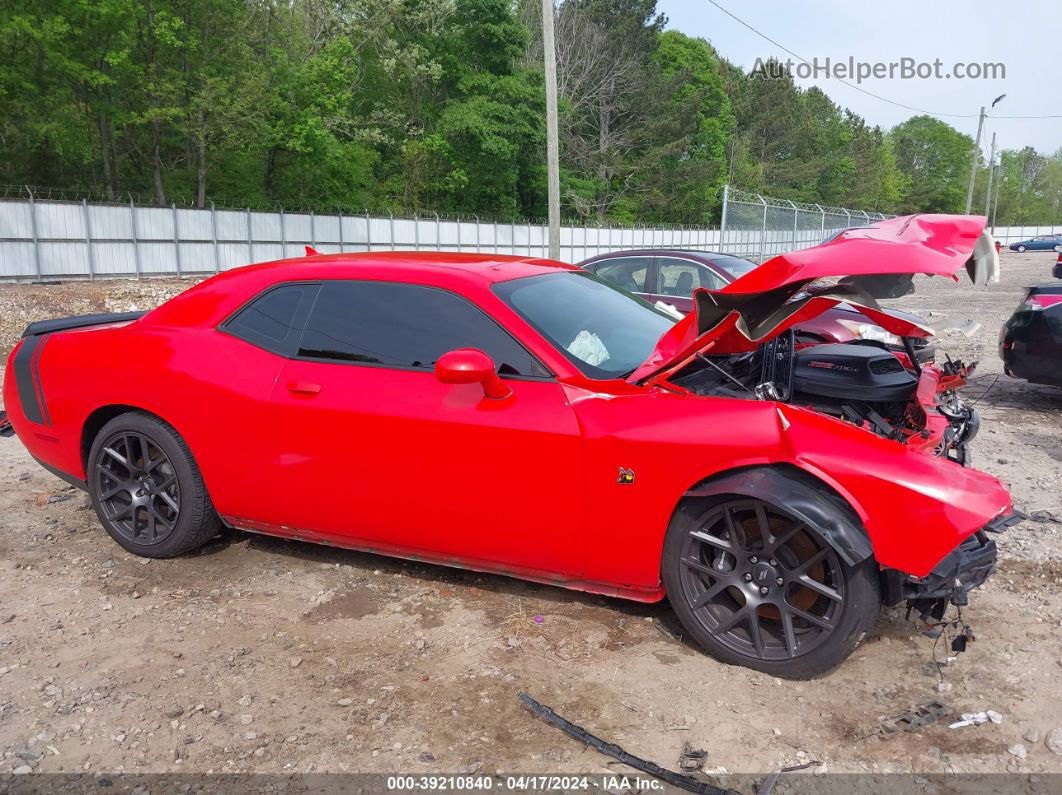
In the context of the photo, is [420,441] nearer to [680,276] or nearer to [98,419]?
[98,419]

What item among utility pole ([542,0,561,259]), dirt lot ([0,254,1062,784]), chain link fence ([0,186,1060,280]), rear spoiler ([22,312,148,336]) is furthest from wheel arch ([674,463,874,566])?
chain link fence ([0,186,1060,280])

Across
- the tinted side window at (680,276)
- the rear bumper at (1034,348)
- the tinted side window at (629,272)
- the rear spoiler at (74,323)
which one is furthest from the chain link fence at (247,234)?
the rear spoiler at (74,323)

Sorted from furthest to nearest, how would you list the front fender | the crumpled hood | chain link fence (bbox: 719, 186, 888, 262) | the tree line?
1. chain link fence (bbox: 719, 186, 888, 262)
2. the tree line
3. the crumpled hood
4. the front fender

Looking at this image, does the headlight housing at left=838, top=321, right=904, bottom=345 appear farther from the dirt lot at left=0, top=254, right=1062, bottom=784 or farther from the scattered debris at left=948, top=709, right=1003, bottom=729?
the scattered debris at left=948, top=709, right=1003, bottom=729

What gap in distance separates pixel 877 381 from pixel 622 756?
1924 mm

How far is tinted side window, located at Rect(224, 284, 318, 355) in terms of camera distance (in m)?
3.86

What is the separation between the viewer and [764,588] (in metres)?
2.99

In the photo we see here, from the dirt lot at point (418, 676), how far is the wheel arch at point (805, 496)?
61 centimetres

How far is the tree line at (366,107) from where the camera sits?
86.9ft

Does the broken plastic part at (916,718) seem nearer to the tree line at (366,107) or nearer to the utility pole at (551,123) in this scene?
the utility pole at (551,123)

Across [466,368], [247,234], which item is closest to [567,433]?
[466,368]

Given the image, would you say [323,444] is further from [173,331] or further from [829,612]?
[829,612]

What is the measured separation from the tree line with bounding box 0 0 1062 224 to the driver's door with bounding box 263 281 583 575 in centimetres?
2707

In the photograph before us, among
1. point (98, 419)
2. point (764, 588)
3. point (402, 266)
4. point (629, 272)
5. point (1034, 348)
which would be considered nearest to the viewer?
point (764, 588)
